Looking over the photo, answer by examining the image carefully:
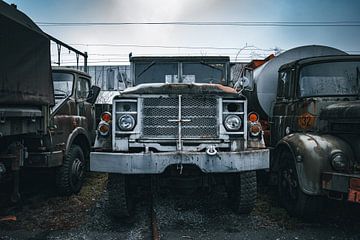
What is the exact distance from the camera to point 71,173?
585cm

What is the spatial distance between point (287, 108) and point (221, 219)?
236 cm

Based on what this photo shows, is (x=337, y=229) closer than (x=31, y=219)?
Yes

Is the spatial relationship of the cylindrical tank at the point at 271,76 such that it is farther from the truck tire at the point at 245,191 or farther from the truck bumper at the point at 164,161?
the truck bumper at the point at 164,161

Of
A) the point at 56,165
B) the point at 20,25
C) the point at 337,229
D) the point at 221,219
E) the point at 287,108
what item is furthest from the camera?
the point at 287,108

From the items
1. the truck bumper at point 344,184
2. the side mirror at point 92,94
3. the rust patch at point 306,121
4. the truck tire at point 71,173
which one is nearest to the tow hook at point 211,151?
the truck bumper at point 344,184

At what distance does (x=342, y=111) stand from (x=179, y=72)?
2.71m

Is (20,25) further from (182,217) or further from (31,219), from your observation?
(182,217)

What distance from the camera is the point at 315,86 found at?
538 centimetres

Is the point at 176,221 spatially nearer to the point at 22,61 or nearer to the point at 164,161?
the point at 164,161

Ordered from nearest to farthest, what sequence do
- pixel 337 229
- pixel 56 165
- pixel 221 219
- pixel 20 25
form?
pixel 20 25
pixel 337 229
pixel 221 219
pixel 56 165

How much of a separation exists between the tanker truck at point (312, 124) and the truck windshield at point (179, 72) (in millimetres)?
1279

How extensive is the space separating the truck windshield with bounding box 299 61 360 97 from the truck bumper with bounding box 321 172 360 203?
5.68 feet

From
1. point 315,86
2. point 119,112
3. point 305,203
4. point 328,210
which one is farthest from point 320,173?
point 119,112

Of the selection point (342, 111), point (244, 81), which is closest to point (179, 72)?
point (244, 81)
